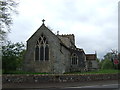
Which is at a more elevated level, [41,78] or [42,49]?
[42,49]

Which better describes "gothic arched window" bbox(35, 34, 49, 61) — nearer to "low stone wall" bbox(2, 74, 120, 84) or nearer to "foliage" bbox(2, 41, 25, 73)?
"foliage" bbox(2, 41, 25, 73)

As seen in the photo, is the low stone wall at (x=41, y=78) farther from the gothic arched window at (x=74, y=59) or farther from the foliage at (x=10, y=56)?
the gothic arched window at (x=74, y=59)

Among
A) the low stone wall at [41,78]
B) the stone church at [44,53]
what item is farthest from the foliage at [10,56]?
the low stone wall at [41,78]

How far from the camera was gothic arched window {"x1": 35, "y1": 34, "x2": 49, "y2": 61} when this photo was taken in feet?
131

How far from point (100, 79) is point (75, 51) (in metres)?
21.5

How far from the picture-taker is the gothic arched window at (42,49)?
39.9 meters

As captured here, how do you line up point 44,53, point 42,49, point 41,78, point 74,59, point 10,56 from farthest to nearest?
point 74,59, point 42,49, point 44,53, point 10,56, point 41,78

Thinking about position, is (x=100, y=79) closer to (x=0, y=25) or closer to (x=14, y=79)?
(x=14, y=79)

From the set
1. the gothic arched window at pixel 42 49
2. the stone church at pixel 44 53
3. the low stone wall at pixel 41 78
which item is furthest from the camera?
the gothic arched window at pixel 42 49

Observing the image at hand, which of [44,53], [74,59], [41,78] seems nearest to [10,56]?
[44,53]

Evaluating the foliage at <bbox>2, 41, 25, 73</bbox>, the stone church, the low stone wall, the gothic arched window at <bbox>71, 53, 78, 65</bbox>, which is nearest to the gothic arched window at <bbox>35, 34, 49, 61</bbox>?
the stone church

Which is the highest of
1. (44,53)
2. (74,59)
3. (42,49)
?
(42,49)

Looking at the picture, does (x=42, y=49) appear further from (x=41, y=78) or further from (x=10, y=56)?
(x=41, y=78)

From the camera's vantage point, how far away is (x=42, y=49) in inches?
1588
